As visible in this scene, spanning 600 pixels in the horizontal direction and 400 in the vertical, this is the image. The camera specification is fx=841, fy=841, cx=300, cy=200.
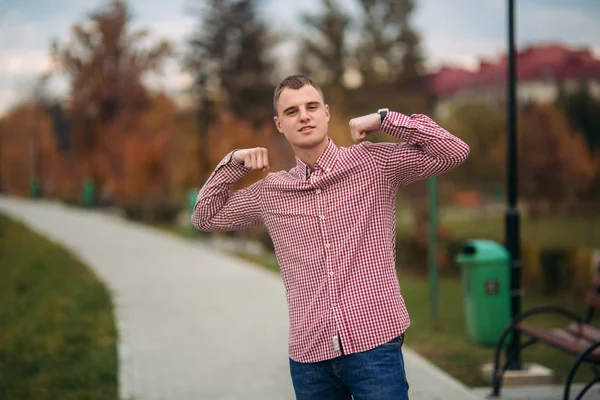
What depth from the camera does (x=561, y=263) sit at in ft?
43.8

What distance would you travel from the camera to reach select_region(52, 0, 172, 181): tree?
42.4 meters

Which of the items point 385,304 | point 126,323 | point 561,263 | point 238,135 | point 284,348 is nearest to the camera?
point 385,304

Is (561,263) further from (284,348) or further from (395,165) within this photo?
(395,165)

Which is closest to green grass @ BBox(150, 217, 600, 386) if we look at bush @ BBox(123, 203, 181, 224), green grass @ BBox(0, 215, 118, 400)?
green grass @ BBox(0, 215, 118, 400)

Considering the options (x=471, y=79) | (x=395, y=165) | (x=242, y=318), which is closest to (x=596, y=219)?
(x=471, y=79)

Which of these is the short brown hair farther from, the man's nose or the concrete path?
the concrete path

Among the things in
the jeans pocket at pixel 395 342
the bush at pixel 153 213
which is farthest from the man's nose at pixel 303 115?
A: the bush at pixel 153 213

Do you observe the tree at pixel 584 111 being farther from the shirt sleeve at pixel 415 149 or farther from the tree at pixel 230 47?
the shirt sleeve at pixel 415 149

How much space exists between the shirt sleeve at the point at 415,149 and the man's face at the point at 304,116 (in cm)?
19

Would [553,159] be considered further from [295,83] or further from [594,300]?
[295,83]

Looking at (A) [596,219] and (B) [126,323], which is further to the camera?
(A) [596,219]

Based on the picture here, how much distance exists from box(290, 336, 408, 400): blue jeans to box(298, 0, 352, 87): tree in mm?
49981

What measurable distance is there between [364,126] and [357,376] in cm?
86

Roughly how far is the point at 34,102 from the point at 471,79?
33703mm
